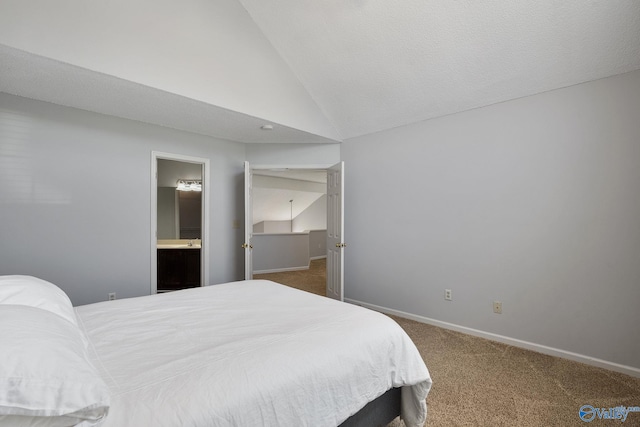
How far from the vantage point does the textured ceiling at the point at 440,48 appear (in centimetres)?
239

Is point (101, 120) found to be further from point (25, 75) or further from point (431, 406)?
point (431, 406)

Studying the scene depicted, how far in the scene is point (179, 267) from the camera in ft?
15.7

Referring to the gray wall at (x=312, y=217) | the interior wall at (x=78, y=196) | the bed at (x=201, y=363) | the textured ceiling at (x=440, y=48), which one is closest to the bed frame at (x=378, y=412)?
the bed at (x=201, y=363)

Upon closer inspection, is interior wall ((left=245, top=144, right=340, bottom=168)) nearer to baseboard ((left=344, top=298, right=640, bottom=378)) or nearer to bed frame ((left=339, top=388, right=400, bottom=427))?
baseboard ((left=344, top=298, right=640, bottom=378))

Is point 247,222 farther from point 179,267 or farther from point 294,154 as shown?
point 179,267

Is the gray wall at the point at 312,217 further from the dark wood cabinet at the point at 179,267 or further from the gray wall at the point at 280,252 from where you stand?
the dark wood cabinet at the point at 179,267

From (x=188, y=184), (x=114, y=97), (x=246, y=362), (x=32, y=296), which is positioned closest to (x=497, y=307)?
(x=246, y=362)

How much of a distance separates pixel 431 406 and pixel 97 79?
3369 mm

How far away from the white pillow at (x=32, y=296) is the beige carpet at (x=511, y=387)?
1.86 m

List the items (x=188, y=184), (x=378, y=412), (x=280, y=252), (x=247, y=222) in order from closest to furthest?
(x=378, y=412) < (x=247, y=222) < (x=188, y=184) < (x=280, y=252)

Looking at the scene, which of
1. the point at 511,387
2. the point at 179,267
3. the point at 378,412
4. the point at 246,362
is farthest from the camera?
the point at 179,267

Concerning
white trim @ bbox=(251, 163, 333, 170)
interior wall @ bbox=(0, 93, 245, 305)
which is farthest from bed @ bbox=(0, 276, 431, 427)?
white trim @ bbox=(251, 163, 333, 170)

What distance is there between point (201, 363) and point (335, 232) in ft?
10.3

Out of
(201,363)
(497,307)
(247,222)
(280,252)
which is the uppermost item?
(247,222)
